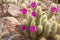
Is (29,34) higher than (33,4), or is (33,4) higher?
(33,4)

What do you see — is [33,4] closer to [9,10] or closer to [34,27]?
[34,27]

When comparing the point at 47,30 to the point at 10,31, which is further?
the point at 10,31

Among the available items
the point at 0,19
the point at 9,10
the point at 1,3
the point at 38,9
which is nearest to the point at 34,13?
the point at 38,9

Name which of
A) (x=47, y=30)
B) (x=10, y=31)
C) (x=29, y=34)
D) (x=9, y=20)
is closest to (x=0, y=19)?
(x=9, y=20)

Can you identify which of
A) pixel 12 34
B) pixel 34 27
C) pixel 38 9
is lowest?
pixel 12 34

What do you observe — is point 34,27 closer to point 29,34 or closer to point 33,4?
point 29,34

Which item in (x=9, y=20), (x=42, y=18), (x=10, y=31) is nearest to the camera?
(x=42, y=18)

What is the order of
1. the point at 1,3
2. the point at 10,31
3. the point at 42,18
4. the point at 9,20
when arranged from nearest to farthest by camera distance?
the point at 42,18
the point at 10,31
the point at 9,20
the point at 1,3
